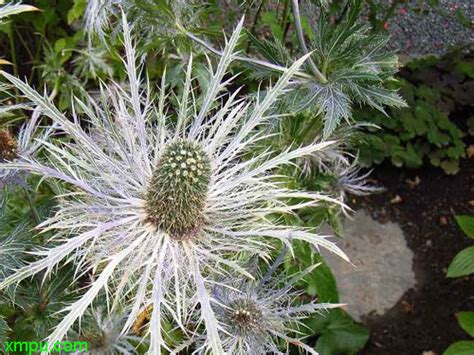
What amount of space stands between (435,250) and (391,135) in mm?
445

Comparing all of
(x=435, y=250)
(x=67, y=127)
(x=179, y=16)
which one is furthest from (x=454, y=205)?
(x=67, y=127)

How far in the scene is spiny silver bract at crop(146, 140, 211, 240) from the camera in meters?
0.87

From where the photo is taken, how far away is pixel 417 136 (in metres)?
2.16

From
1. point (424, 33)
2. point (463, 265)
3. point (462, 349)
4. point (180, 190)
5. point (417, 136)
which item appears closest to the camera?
point (180, 190)

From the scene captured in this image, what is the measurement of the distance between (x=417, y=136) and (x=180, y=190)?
152 cm

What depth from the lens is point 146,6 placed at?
1.10 metres

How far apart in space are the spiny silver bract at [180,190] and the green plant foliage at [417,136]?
4.12 ft

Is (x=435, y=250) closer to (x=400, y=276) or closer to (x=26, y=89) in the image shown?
(x=400, y=276)

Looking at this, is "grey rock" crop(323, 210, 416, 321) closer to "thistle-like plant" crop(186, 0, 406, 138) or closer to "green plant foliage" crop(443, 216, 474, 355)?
"green plant foliage" crop(443, 216, 474, 355)

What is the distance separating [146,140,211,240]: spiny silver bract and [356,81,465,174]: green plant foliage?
1256 mm

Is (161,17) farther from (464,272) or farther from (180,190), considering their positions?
(464,272)

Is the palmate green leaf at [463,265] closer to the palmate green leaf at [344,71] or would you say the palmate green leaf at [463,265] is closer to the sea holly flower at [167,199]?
the palmate green leaf at [344,71]

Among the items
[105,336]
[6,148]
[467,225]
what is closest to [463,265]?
[467,225]

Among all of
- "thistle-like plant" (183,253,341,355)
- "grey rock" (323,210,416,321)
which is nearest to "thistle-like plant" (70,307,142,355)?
"thistle-like plant" (183,253,341,355)
